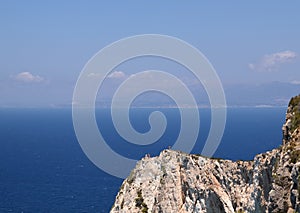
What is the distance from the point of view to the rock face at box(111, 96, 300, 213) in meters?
32.1

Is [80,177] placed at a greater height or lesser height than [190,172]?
lesser

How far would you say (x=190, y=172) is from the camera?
38750 millimetres

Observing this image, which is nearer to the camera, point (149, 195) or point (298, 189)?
point (298, 189)

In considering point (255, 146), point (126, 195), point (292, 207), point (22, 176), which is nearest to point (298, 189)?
point (292, 207)

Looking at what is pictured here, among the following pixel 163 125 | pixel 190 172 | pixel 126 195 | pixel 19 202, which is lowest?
pixel 19 202

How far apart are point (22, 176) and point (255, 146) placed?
90.2 meters

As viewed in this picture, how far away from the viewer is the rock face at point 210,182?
32125 mm

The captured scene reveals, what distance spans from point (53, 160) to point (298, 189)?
15860 centimetres

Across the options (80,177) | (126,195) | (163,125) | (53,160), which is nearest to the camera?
(163,125)

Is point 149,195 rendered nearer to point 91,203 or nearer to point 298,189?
point 298,189

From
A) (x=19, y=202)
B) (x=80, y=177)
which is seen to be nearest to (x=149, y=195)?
(x=19, y=202)

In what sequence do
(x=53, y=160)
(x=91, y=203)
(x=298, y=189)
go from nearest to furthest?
1. (x=298, y=189)
2. (x=91, y=203)
3. (x=53, y=160)

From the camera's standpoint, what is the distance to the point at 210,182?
38.1 metres

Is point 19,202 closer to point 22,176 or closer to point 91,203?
point 91,203
